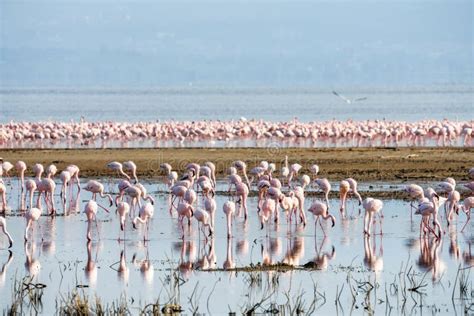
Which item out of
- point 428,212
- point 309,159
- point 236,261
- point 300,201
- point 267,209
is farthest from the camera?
point 309,159

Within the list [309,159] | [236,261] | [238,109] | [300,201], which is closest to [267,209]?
[300,201]

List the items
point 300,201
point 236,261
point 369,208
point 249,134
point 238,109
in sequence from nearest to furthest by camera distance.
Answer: point 236,261
point 369,208
point 300,201
point 249,134
point 238,109

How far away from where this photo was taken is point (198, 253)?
16.0 meters

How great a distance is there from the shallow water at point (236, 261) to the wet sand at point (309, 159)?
658cm

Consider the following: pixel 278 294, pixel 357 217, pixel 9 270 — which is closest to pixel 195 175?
pixel 357 217

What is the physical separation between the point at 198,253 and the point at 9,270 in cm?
252

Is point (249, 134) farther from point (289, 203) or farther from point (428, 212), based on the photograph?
point (428, 212)

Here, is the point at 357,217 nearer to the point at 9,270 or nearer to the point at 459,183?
the point at 459,183

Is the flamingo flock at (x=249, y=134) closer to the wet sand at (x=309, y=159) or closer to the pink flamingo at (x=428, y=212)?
the wet sand at (x=309, y=159)

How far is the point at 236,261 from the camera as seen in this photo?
1530 centimetres

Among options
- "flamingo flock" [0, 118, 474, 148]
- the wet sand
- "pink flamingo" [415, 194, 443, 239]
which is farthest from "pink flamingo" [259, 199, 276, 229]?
"flamingo flock" [0, 118, 474, 148]

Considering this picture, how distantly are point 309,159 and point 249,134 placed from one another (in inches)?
461

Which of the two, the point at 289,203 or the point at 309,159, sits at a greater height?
the point at 309,159

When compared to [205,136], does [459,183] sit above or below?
below
